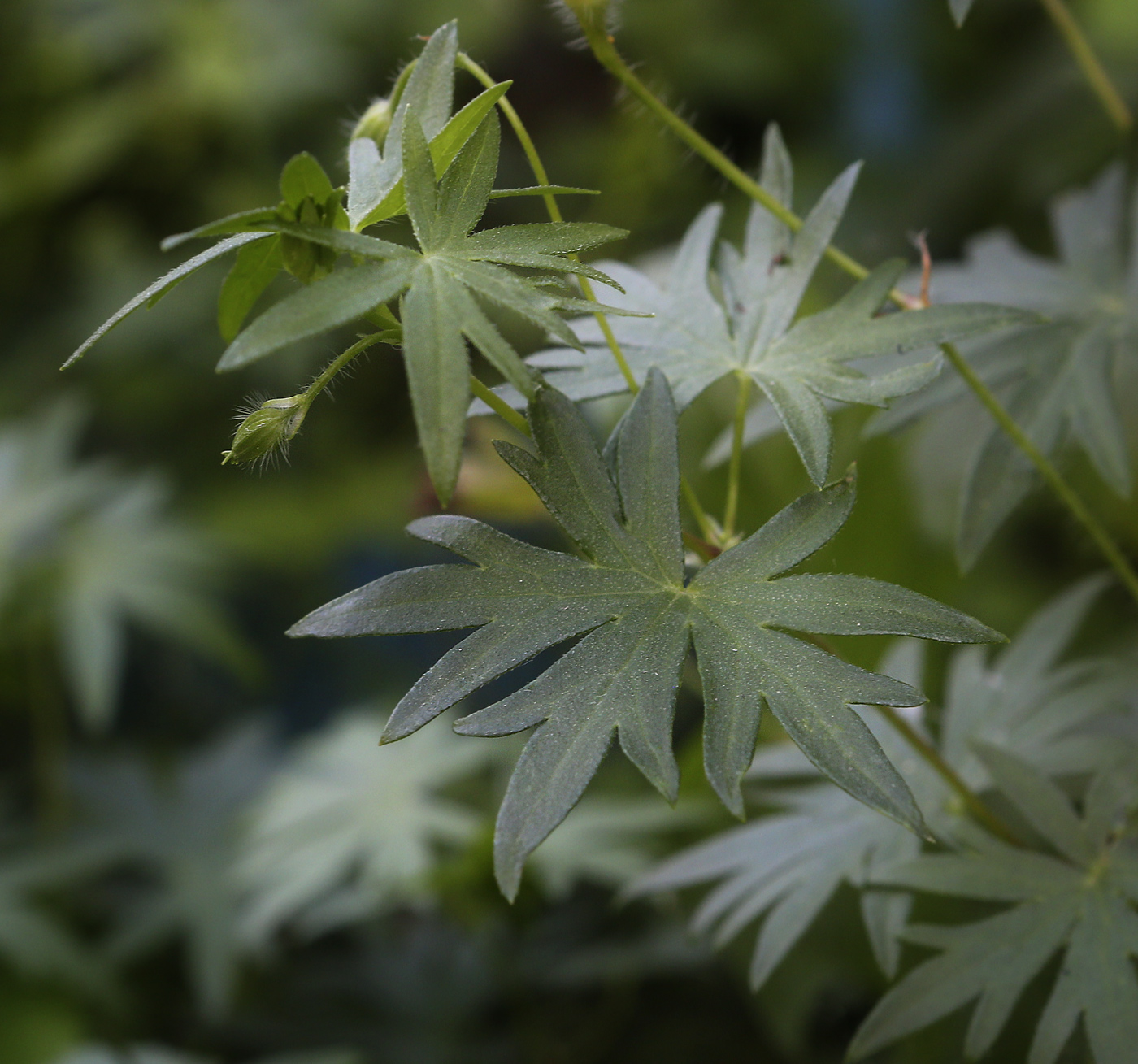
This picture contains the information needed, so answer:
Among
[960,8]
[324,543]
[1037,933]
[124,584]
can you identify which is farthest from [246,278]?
[324,543]

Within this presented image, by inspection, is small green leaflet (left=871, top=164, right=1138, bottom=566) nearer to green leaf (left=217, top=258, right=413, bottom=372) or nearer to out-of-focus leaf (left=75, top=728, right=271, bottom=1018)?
green leaf (left=217, top=258, right=413, bottom=372)

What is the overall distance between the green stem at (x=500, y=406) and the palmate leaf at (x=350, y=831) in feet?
2.03

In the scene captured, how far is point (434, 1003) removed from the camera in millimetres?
1051

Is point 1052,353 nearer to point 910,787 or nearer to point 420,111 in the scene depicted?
point 910,787

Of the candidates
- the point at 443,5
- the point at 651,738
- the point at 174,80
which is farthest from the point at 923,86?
the point at 651,738

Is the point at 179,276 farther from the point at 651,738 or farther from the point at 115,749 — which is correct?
the point at 115,749

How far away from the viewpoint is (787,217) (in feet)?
1.88

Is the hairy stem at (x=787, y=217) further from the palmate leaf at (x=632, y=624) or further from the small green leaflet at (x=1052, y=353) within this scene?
the palmate leaf at (x=632, y=624)

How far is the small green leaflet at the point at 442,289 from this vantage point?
13.9 inches

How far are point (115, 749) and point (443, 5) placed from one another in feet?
4.87

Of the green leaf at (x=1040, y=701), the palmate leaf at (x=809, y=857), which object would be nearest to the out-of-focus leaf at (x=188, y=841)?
the palmate leaf at (x=809, y=857)

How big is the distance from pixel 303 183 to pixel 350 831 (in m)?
0.77

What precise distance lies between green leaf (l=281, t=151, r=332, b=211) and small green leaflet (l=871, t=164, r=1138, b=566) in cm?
35

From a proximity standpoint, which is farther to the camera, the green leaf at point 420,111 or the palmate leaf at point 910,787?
the palmate leaf at point 910,787
